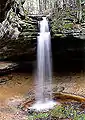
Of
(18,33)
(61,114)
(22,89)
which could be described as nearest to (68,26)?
(18,33)

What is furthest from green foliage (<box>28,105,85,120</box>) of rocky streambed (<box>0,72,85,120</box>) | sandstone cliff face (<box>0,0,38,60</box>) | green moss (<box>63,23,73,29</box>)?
green moss (<box>63,23,73,29</box>)

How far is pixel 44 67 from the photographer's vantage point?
1242 cm

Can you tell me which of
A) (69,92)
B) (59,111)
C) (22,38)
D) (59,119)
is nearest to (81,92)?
(69,92)

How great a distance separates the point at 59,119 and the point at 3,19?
421 centimetres

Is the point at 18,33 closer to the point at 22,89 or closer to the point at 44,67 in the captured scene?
the point at 44,67

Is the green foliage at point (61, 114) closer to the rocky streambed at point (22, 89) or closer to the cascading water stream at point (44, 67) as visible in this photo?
the rocky streambed at point (22, 89)

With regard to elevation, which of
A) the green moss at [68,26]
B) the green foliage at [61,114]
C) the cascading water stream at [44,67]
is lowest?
the green foliage at [61,114]

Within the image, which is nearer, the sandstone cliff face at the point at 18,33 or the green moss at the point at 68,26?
the sandstone cliff face at the point at 18,33

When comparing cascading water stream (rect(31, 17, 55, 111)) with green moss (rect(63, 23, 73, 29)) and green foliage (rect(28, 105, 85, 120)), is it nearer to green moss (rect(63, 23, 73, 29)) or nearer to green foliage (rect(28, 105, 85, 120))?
green moss (rect(63, 23, 73, 29))

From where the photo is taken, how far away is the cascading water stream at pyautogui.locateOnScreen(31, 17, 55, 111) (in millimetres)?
10255

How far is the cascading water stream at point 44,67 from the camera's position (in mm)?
10255

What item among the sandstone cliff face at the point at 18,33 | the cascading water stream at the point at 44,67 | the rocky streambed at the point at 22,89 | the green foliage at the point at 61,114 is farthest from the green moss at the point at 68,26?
the green foliage at the point at 61,114

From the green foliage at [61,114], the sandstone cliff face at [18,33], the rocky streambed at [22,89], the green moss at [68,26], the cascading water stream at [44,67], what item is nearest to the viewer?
the green foliage at [61,114]

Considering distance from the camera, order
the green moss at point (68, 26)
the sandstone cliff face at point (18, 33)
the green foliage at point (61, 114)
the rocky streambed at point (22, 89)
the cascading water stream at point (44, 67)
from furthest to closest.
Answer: the green moss at point (68, 26) → the sandstone cliff face at point (18, 33) → the cascading water stream at point (44, 67) → the rocky streambed at point (22, 89) → the green foliage at point (61, 114)
